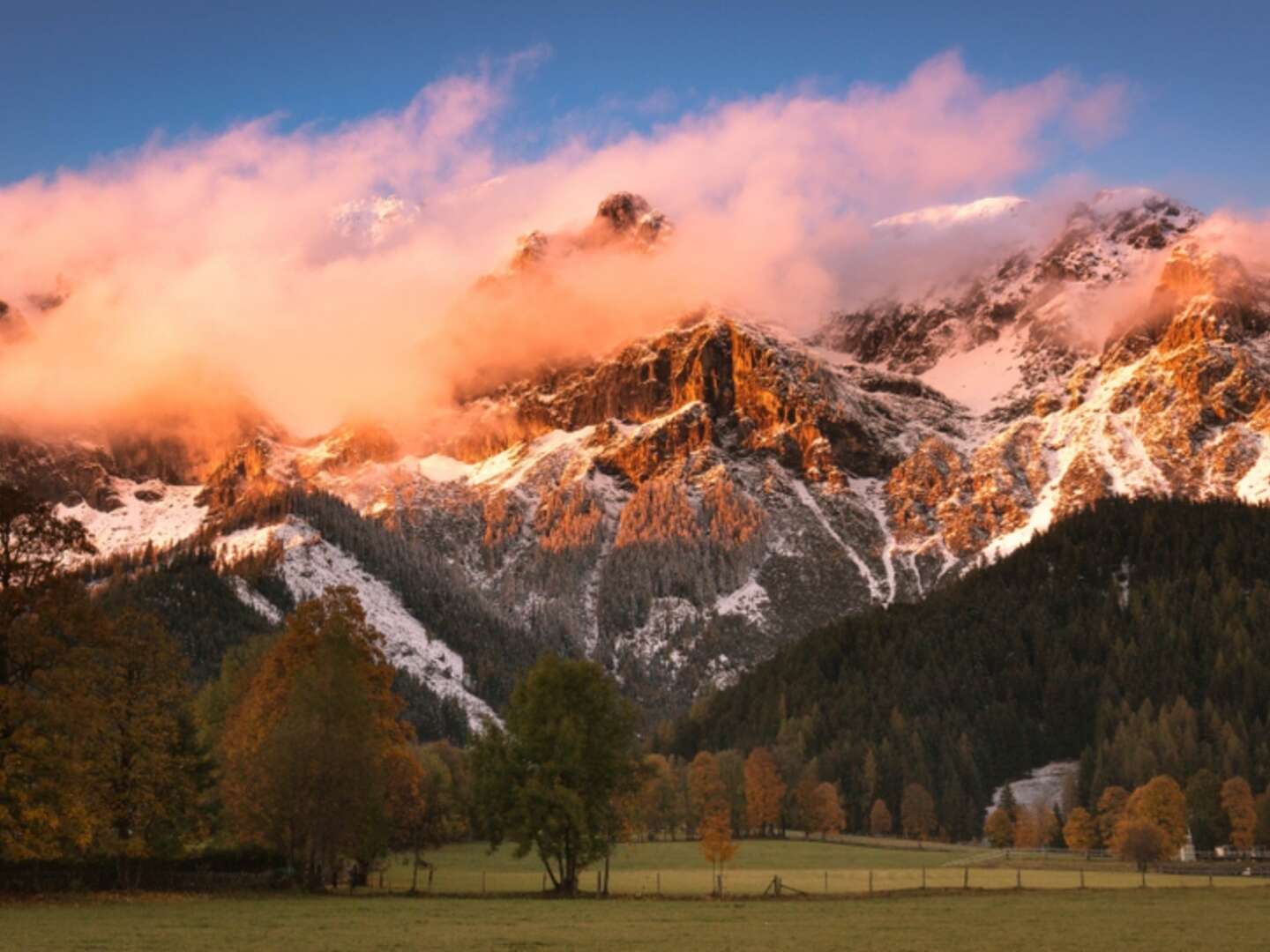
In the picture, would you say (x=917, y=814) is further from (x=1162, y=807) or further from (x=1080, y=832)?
(x=1162, y=807)

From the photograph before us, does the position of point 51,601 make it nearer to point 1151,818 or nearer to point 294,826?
point 294,826

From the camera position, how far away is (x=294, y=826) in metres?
70.0

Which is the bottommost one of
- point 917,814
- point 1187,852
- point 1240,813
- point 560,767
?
point 1187,852

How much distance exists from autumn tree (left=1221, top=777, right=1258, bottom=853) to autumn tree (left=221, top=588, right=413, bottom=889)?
104 metres

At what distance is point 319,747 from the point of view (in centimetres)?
6919

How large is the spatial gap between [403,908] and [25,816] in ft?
55.4

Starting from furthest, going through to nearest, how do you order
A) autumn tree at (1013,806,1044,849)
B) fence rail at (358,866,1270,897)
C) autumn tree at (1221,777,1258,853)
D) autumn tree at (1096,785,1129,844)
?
autumn tree at (1013,806,1044,849) < autumn tree at (1096,785,1129,844) < autumn tree at (1221,777,1258,853) < fence rail at (358,866,1270,897)

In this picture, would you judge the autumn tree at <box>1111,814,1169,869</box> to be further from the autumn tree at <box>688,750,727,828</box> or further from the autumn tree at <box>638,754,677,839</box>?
the autumn tree at <box>638,754,677,839</box>

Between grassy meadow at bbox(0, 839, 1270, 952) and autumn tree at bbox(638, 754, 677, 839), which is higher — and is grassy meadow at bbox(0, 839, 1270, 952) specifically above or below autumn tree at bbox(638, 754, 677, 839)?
below

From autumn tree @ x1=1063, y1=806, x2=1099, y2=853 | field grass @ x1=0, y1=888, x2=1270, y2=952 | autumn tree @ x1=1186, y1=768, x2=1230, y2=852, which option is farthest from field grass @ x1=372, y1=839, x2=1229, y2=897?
autumn tree @ x1=1186, y1=768, x2=1230, y2=852

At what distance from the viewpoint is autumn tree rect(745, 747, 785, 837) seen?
179m

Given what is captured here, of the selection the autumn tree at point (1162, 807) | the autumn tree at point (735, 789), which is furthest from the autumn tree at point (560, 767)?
the autumn tree at point (735, 789)

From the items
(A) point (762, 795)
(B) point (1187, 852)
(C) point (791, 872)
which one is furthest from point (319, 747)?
(A) point (762, 795)

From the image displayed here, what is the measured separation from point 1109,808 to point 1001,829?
51.3 feet
